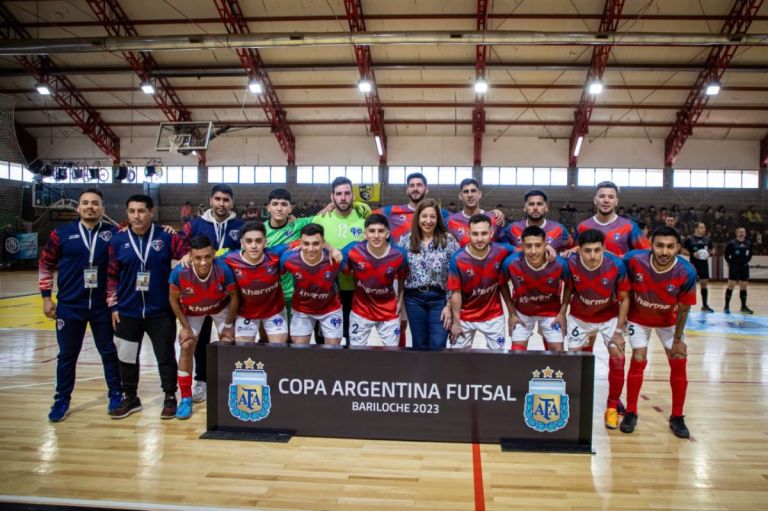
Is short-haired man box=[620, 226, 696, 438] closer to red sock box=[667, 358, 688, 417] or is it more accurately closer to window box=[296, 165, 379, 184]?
red sock box=[667, 358, 688, 417]

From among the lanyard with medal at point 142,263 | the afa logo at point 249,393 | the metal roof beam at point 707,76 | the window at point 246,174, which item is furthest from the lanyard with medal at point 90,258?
the window at point 246,174

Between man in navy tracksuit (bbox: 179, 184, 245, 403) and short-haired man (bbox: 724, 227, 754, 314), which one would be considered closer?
man in navy tracksuit (bbox: 179, 184, 245, 403)

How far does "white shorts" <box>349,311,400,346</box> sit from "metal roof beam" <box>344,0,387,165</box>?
1119 centimetres

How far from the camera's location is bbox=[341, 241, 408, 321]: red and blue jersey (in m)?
4.20

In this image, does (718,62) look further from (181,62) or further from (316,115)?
(181,62)

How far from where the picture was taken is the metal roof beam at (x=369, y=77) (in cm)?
1547

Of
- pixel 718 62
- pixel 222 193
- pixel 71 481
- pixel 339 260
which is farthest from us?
pixel 718 62

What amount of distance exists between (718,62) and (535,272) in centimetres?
1825

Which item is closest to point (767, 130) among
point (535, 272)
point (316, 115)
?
point (316, 115)

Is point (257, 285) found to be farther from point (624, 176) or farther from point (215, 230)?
point (624, 176)

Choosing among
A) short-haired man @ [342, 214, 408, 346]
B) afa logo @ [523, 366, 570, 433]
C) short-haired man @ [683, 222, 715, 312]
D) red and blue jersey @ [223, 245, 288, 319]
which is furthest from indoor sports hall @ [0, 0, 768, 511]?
red and blue jersey @ [223, 245, 288, 319]

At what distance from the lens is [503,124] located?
70.3 feet

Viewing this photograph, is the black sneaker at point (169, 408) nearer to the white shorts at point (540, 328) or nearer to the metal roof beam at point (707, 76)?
the white shorts at point (540, 328)

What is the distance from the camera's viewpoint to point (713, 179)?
869 inches
